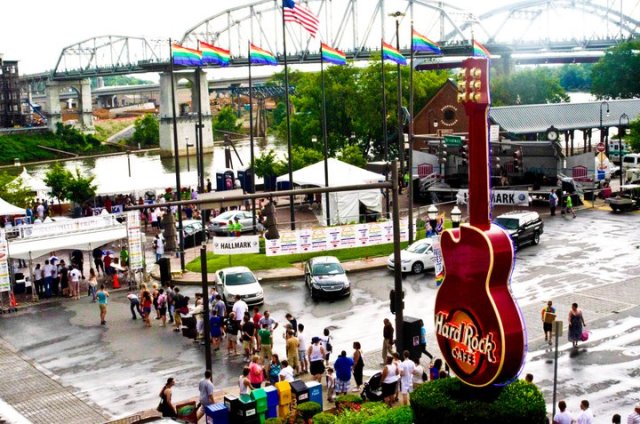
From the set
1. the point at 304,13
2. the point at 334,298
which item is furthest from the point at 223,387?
the point at 304,13

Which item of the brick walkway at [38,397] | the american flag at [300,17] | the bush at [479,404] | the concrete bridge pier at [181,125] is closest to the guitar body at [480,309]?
the bush at [479,404]

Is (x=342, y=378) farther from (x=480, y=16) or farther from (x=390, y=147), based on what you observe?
(x=480, y=16)

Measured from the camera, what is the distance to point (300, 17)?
41531mm

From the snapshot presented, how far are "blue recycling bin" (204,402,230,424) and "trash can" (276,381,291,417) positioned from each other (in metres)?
1.29

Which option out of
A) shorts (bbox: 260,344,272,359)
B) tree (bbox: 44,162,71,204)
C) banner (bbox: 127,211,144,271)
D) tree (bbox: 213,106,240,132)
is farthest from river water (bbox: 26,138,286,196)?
shorts (bbox: 260,344,272,359)

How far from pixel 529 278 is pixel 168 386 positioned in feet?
59.9

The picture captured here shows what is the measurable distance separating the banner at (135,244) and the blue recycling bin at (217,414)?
17191 mm

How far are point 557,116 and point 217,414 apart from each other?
2175 inches

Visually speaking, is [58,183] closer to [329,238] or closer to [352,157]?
[352,157]

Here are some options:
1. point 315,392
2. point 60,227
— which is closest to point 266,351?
point 315,392

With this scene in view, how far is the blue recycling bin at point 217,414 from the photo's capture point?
20.1 metres

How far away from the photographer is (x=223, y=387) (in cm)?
2473

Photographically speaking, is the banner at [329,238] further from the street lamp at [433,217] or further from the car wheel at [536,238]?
the car wheel at [536,238]

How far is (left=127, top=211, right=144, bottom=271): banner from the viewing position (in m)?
36.8
